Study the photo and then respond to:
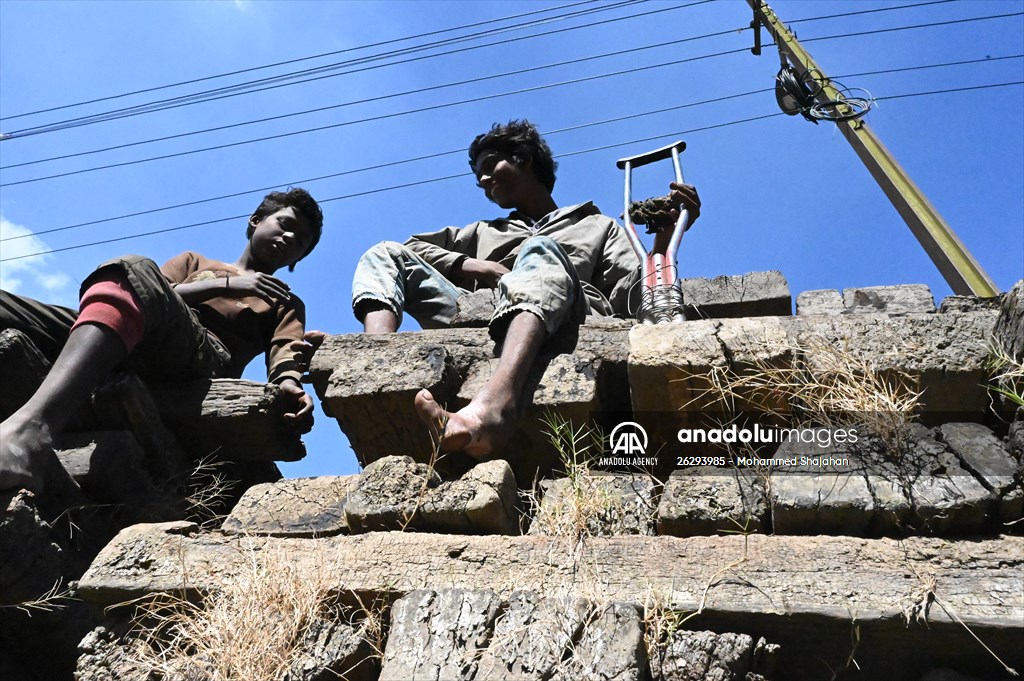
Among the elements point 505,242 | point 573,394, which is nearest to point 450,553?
point 573,394

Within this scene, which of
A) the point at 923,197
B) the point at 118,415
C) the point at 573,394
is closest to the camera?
the point at 573,394

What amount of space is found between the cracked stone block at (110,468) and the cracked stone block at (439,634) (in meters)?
1.34

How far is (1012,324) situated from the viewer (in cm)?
258

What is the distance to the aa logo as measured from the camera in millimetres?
2862

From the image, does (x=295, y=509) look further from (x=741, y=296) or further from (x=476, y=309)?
(x=741, y=296)

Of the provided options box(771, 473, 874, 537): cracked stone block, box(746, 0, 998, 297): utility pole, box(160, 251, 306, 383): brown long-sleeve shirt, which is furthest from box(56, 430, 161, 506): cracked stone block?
box(746, 0, 998, 297): utility pole

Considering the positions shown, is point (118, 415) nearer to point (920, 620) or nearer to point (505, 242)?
point (505, 242)

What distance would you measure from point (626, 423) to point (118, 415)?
176 cm

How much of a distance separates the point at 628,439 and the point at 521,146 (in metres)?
2.57

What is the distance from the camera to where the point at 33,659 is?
9.28 ft

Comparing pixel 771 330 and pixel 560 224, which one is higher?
pixel 560 224

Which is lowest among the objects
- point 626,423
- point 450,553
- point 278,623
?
point 278,623

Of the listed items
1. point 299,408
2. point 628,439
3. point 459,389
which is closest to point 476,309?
point 459,389

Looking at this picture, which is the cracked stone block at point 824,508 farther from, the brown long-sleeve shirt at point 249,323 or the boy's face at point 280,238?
the boy's face at point 280,238
